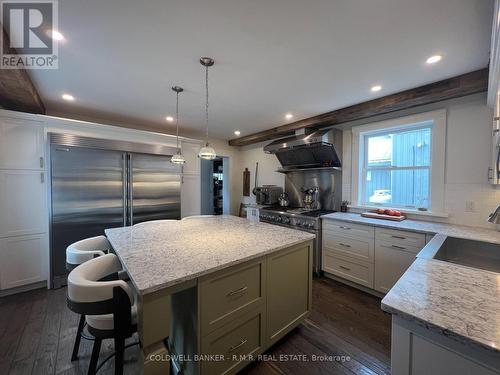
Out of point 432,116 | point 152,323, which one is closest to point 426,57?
point 432,116

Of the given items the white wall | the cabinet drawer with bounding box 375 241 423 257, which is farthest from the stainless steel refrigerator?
the white wall

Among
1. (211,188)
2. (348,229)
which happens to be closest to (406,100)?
(348,229)

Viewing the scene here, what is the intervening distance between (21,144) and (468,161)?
5240mm

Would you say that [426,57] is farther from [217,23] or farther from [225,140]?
[225,140]

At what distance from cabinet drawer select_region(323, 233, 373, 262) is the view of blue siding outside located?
85 cm

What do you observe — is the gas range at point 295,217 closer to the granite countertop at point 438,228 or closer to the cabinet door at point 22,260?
the granite countertop at point 438,228

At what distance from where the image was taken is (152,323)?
102cm

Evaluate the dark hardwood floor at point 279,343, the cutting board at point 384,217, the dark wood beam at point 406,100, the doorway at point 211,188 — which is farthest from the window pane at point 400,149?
the doorway at point 211,188

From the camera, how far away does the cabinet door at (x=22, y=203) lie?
2424mm

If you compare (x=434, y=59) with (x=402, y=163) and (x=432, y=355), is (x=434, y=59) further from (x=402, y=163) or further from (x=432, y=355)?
Answer: (x=432, y=355)

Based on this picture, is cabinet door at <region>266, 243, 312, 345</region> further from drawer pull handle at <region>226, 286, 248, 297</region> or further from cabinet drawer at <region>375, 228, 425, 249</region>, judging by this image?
cabinet drawer at <region>375, 228, 425, 249</region>

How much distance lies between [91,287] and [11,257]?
250 centimetres

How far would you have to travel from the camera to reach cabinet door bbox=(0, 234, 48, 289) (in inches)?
95.9

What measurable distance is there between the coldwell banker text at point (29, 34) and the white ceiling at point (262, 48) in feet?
0.23
